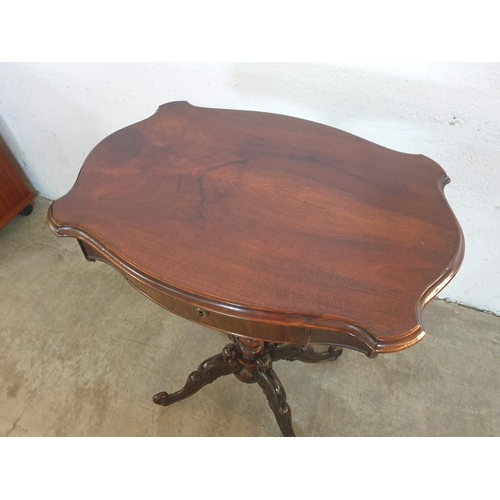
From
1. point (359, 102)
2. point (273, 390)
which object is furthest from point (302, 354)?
point (359, 102)

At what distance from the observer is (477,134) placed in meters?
0.93

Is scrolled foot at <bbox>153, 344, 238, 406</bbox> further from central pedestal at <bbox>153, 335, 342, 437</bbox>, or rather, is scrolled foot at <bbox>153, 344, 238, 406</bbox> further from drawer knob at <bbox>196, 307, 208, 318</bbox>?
drawer knob at <bbox>196, 307, 208, 318</bbox>

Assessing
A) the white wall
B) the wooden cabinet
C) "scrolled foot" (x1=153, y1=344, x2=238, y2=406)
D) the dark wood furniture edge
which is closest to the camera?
the dark wood furniture edge

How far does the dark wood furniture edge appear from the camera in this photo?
0.52m

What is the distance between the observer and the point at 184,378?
4.00 feet

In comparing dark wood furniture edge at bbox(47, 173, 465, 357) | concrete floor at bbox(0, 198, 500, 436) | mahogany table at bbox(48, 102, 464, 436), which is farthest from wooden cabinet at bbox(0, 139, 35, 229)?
dark wood furniture edge at bbox(47, 173, 465, 357)

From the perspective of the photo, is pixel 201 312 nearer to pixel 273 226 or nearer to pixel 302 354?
pixel 273 226

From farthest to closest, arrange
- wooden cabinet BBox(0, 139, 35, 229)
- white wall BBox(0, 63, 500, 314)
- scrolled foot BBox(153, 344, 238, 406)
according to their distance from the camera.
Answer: wooden cabinet BBox(0, 139, 35, 229) → scrolled foot BBox(153, 344, 238, 406) → white wall BBox(0, 63, 500, 314)

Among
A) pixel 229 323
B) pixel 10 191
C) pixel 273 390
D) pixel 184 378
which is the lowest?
pixel 184 378

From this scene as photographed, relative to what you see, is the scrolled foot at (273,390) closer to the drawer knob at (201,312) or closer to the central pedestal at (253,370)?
the central pedestal at (253,370)

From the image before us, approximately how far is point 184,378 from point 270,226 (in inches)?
30.0

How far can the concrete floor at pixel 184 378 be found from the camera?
1114 millimetres

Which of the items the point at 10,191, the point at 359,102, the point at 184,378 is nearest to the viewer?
the point at 359,102

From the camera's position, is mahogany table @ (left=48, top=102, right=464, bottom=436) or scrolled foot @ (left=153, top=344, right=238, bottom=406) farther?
scrolled foot @ (left=153, top=344, right=238, bottom=406)
